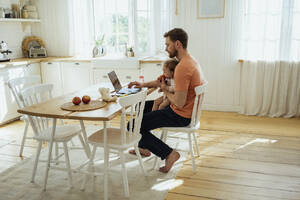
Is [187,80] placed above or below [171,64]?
below

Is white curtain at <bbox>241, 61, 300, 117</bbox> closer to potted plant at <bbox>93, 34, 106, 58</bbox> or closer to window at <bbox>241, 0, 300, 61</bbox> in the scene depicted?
window at <bbox>241, 0, 300, 61</bbox>

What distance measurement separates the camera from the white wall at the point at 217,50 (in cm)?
450

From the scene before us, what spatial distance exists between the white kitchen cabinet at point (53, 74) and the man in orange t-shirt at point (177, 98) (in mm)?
2642

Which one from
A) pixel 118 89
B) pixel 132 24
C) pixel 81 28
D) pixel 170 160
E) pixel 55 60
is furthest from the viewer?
pixel 81 28

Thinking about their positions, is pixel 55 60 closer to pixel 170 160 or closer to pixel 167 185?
pixel 170 160

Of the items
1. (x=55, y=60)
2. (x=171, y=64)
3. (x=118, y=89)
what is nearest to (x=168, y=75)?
(x=171, y=64)

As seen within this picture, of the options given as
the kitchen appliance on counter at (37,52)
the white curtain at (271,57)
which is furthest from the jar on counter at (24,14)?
the white curtain at (271,57)

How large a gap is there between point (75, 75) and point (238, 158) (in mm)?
2880

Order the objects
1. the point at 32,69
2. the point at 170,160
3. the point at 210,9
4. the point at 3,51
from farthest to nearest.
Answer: the point at 32,69, the point at 210,9, the point at 3,51, the point at 170,160

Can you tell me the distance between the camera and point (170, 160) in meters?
2.77

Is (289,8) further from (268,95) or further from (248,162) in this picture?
(248,162)

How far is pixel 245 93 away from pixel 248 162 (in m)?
1.81

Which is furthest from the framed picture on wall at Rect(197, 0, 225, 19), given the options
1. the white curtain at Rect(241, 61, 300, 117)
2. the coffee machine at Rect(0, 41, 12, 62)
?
the coffee machine at Rect(0, 41, 12, 62)

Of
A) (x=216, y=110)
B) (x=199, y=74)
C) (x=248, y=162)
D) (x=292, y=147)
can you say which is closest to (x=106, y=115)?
(x=199, y=74)
